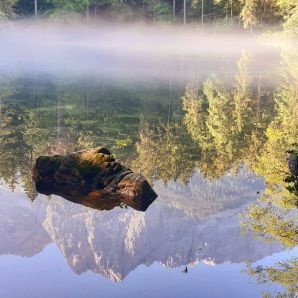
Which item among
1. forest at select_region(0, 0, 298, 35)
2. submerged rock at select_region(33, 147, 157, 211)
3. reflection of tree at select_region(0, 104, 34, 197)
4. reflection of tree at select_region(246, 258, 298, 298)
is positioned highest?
forest at select_region(0, 0, 298, 35)

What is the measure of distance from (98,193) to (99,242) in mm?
3091

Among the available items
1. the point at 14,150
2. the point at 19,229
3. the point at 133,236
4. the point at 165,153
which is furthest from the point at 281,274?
the point at 14,150

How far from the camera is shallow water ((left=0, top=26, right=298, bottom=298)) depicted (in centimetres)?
1159

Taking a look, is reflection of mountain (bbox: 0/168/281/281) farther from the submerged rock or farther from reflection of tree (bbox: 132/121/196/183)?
reflection of tree (bbox: 132/121/196/183)

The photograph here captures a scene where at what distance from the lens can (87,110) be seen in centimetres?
3188

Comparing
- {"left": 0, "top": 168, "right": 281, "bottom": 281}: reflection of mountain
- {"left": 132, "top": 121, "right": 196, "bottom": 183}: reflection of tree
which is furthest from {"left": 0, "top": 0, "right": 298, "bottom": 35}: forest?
{"left": 0, "top": 168, "right": 281, "bottom": 281}: reflection of mountain

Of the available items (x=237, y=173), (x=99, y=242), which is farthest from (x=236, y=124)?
(x=99, y=242)

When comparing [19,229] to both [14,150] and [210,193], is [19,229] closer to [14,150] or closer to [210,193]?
[210,193]

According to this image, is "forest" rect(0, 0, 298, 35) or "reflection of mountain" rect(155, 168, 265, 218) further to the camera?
"forest" rect(0, 0, 298, 35)

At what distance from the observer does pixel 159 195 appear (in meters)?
17.0

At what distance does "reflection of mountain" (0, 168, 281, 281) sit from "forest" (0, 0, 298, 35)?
73.5m

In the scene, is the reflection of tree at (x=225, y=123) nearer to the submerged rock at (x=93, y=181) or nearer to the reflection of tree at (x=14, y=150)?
the submerged rock at (x=93, y=181)

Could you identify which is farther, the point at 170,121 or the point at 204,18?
the point at 204,18

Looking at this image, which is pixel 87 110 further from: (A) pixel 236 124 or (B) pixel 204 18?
(B) pixel 204 18
